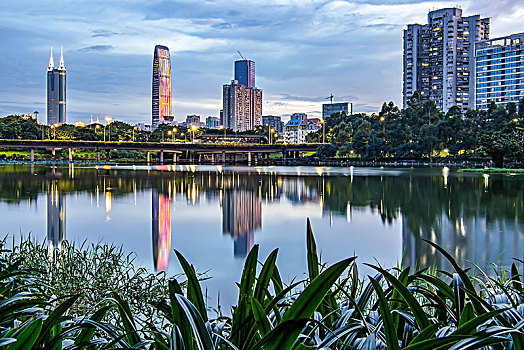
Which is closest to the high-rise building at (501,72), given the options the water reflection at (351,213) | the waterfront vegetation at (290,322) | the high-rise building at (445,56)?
the high-rise building at (445,56)

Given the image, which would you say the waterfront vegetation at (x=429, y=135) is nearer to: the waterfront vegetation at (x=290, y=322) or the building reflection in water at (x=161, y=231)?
the building reflection in water at (x=161, y=231)

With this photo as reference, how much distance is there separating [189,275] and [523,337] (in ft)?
4.92

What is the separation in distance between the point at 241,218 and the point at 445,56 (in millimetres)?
181581

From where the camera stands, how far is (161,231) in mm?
16078

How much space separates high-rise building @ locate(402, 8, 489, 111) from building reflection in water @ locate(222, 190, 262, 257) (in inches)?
6550

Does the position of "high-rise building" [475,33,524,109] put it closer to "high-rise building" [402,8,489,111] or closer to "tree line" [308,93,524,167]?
"high-rise building" [402,8,489,111]

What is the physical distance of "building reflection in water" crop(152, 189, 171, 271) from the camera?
11422 millimetres

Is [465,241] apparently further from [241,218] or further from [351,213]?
[241,218]

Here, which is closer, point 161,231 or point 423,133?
point 161,231

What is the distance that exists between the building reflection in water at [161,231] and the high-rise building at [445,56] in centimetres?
17026

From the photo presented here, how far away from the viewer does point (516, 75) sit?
155875 mm

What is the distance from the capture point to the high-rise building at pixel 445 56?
179375 mm

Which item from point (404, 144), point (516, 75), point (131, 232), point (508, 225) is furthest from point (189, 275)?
point (516, 75)

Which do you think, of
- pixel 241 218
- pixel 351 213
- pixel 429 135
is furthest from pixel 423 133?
pixel 241 218
